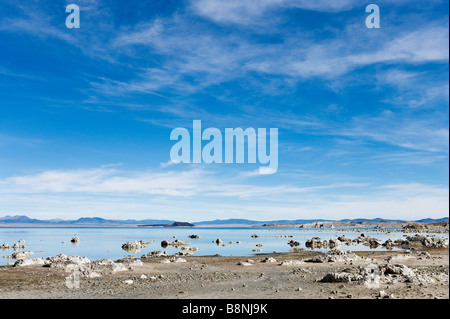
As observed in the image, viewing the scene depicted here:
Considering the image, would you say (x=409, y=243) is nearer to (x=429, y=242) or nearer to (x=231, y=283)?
(x=429, y=242)

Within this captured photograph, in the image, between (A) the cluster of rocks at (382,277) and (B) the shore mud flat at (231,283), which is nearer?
(B) the shore mud flat at (231,283)

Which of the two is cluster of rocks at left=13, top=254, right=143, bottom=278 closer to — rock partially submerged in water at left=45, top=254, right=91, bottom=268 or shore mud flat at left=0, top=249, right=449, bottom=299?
rock partially submerged in water at left=45, top=254, right=91, bottom=268

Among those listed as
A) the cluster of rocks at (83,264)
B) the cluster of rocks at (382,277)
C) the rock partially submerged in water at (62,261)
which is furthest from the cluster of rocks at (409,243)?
the rock partially submerged in water at (62,261)

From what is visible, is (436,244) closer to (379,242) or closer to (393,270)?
(379,242)

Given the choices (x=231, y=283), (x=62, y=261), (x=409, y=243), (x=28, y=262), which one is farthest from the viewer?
(x=409, y=243)

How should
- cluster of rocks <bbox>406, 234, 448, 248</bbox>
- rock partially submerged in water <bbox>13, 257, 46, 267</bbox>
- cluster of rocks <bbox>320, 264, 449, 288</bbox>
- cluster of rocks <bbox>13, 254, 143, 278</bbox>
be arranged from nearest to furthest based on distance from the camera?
cluster of rocks <bbox>320, 264, 449, 288</bbox> < cluster of rocks <bbox>13, 254, 143, 278</bbox> < rock partially submerged in water <bbox>13, 257, 46, 267</bbox> < cluster of rocks <bbox>406, 234, 448, 248</bbox>

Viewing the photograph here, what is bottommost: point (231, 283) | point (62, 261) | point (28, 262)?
point (28, 262)

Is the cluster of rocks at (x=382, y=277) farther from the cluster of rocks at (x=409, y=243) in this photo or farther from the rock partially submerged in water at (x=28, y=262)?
the cluster of rocks at (x=409, y=243)

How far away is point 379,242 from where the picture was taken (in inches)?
2908

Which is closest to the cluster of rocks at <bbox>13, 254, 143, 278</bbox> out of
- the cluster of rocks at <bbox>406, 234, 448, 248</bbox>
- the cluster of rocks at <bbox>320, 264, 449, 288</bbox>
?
the cluster of rocks at <bbox>320, 264, 449, 288</bbox>

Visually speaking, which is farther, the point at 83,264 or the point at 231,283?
the point at 83,264

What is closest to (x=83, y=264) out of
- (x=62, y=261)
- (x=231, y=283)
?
(x=62, y=261)
